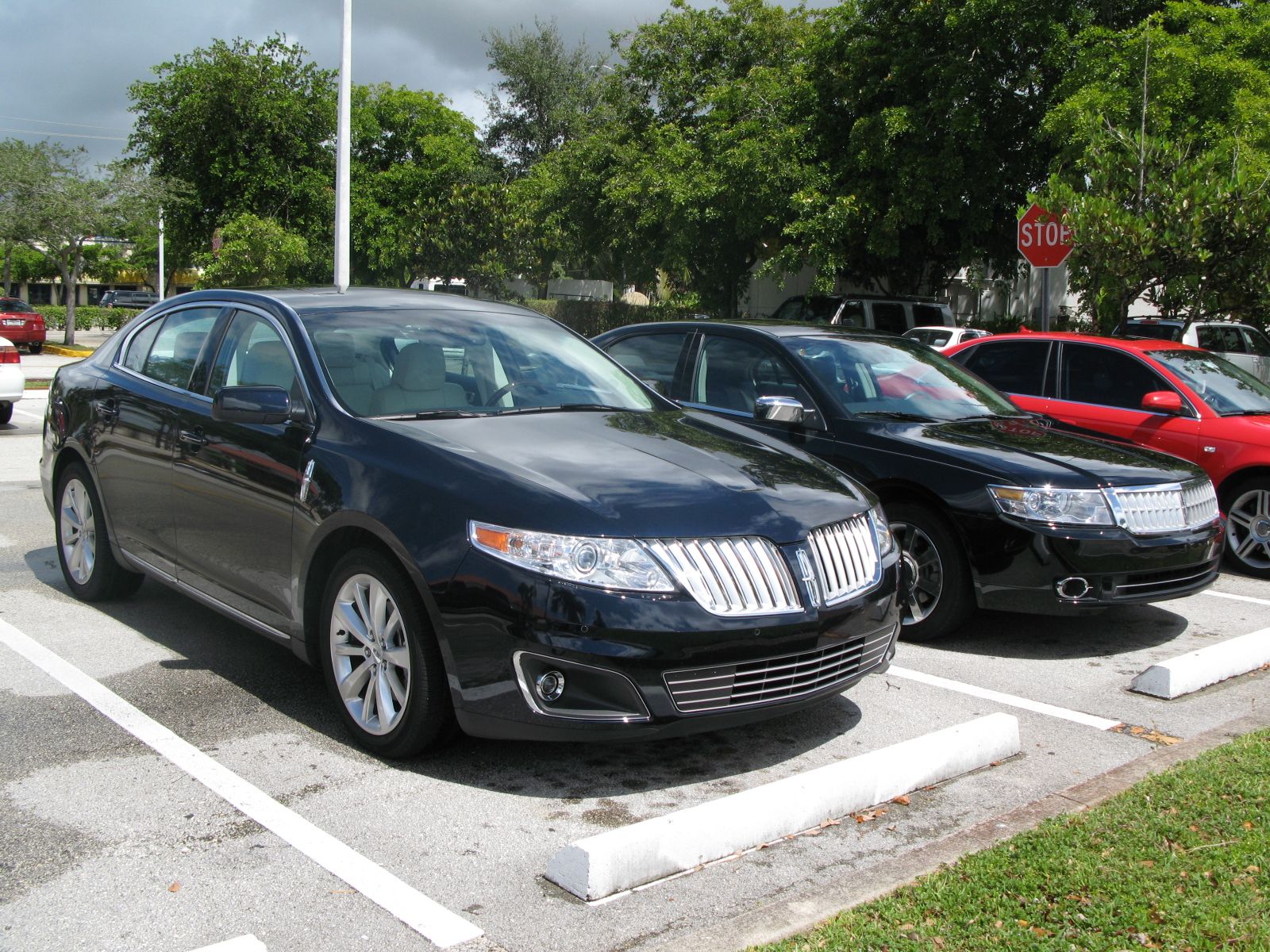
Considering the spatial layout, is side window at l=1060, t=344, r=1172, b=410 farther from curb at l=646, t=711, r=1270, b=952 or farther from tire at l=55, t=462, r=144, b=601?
tire at l=55, t=462, r=144, b=601

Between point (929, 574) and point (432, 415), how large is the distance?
2.85m

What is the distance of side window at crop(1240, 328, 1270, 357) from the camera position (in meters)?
16.3

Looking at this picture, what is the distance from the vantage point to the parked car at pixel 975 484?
19.2ft

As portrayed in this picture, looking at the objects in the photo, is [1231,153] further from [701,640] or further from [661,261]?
[661,261]

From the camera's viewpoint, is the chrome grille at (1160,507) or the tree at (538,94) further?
the tree at (538,94)

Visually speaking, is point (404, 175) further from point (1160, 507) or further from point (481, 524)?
point (481, 524)

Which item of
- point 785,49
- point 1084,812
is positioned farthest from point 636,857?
point 785,49

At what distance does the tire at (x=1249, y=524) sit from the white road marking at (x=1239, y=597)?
73cm

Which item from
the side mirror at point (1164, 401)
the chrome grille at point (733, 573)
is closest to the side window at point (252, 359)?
the chrome grille at point (733, 573)

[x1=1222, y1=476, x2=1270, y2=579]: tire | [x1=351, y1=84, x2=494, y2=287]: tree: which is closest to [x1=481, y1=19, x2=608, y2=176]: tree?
[x1=351, y1=84, x2=494, y2=287]: tree

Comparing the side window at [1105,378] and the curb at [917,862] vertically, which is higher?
the side window at [1105,378]

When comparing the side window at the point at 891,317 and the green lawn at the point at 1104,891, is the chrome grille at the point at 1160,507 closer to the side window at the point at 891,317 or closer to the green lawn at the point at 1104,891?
the green lawn at the point at 1104,891

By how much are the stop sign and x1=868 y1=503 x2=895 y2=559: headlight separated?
325 inches

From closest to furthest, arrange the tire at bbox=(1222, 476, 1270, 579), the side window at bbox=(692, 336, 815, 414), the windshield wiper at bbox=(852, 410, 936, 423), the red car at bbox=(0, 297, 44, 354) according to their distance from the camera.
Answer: the windshield wiper at bbox=(852, 410, 936, 423), the side window at bbox=(692, 336, 815, 414), the tire at bbox=(1222, 476, 1270, 579), the red car at bbox=(0, 297, 44, 354)
